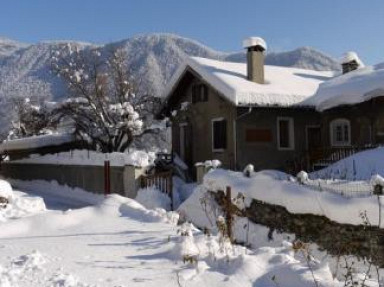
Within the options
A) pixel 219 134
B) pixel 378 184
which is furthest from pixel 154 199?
pixel 378 184

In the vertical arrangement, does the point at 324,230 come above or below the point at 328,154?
below

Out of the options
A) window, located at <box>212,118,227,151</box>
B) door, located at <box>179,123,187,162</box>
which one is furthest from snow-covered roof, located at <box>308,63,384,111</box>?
door, located at <box>179,123,187,162</box>

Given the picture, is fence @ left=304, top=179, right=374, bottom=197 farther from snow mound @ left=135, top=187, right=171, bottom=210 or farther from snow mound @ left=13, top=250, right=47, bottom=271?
snow mound @ left=135, top=187, right=171, bottom=210

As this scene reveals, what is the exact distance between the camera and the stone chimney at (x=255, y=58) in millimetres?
22641

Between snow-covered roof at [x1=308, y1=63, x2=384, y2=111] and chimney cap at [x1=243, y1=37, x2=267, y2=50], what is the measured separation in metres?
3.62

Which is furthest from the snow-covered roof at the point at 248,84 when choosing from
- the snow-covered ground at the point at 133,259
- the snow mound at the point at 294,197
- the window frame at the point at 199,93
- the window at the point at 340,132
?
the snow-covered ground at the point at 133,259

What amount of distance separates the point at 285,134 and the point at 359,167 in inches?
277

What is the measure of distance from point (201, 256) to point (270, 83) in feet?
54.0

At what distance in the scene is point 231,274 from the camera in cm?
687

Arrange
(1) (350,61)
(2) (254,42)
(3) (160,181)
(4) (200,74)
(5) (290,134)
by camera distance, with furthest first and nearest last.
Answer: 1. (1) (350,61)
2. (2) (254,42)
3. (5) (290,134)
4. (4) (200,74)
5. (3) (160,181)

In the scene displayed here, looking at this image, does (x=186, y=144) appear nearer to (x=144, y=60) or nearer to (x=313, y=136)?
(x=313, y=136)

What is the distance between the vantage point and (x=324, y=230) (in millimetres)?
10391

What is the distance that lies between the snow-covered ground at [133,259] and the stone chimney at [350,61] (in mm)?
18662

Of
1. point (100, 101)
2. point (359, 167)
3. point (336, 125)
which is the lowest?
point (359, 167)
